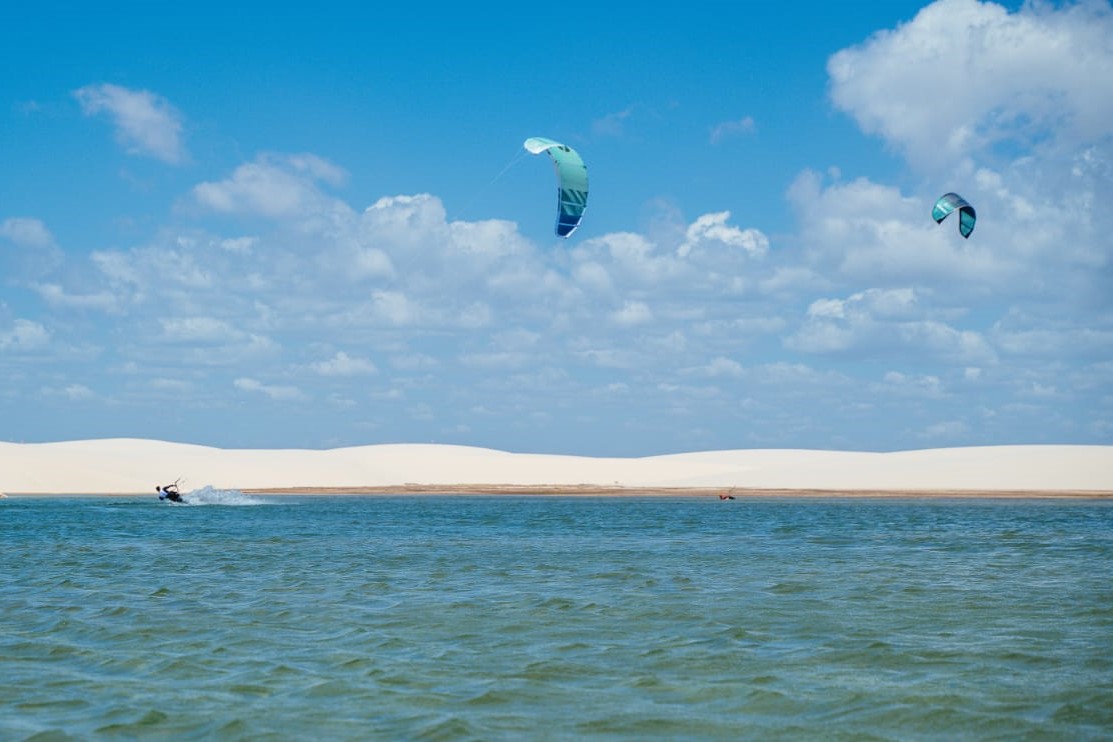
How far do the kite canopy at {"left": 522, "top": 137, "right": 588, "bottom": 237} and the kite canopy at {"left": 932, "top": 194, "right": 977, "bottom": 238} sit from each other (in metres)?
16.0

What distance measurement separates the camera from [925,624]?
17.4 m

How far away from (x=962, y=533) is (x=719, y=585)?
20.3m

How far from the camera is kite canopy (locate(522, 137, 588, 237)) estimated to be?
32094 mm

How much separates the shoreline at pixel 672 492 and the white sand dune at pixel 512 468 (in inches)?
98.5

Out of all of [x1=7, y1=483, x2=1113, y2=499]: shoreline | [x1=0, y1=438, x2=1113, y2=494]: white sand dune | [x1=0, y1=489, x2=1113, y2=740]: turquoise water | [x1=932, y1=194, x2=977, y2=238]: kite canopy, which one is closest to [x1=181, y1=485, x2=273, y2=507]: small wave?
[x1=7, y1=483, x2=1113, y2=499]: shoreline

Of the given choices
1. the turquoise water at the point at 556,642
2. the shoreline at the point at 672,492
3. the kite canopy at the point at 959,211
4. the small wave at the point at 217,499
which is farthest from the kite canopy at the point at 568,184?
the shoreline at the point at 672,492

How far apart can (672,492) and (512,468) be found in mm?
35181

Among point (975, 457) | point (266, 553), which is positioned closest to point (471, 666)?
point (266, 553)

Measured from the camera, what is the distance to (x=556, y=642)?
1578 centimetres

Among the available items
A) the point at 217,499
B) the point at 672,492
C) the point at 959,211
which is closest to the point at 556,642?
the point at 959,211

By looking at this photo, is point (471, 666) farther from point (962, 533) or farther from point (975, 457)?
point (975, 457)

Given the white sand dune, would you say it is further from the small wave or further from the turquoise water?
the turquoise water

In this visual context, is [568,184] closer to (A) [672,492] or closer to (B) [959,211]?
(B) [959,211]

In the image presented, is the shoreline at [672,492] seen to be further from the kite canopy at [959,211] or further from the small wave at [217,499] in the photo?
the kite canopy at [959,211]
